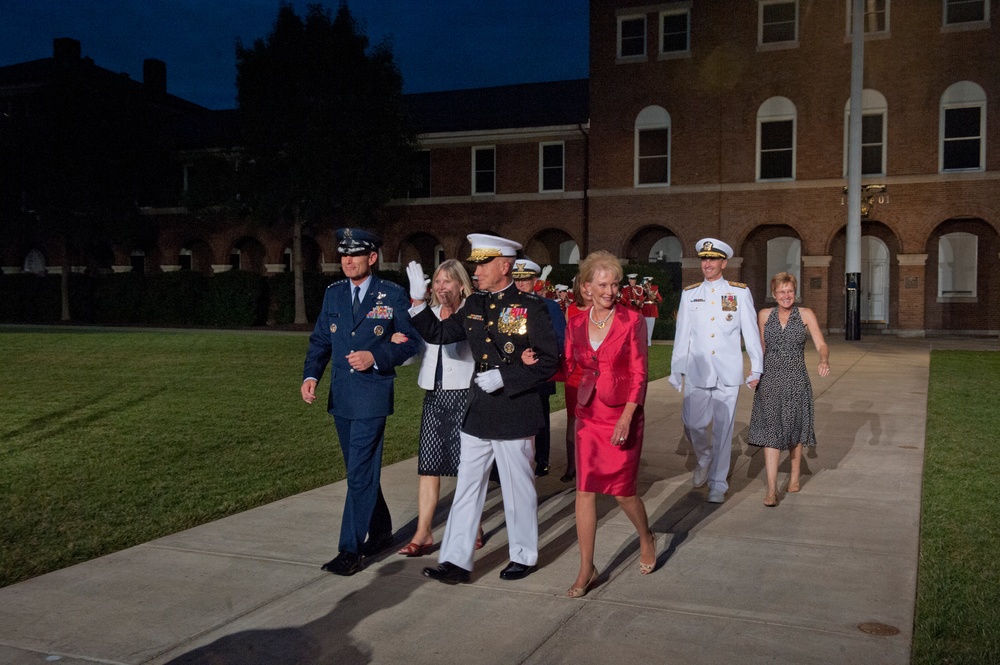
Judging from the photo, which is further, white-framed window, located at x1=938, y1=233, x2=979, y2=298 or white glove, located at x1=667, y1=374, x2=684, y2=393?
white-framed window, located at x1=938, y1=233, x2=979, y2=298

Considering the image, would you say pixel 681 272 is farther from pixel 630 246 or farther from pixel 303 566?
pixel 303 566

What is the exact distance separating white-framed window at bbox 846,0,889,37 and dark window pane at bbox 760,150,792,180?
392 centimetres

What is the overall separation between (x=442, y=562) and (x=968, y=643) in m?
2.56

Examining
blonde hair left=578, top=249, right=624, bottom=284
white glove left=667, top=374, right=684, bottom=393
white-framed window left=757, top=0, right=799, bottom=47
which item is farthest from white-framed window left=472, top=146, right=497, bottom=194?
blonde hair left=578, top=249, right=624, bottom=284

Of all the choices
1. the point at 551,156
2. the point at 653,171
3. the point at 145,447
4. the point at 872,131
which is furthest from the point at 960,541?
the point at 551,156

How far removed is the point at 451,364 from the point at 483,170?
1203 inches

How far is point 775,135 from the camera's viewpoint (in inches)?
1225

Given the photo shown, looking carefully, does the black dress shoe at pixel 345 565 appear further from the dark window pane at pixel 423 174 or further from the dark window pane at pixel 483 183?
the dark window pane at pixel 423 174

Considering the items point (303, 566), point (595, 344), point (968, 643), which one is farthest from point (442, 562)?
point (968, 643)

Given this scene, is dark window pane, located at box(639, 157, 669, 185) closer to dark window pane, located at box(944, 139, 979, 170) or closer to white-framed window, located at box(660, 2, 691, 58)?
white-framed window, located at box(660, 2, 691, 58)

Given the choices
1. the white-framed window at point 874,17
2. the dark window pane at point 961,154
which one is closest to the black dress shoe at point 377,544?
the dark window pane at point 961,154

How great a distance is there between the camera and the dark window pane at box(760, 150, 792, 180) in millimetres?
31016

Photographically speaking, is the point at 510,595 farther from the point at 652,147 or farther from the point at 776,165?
the point at 652,147

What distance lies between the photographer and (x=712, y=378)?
25.6 ft
